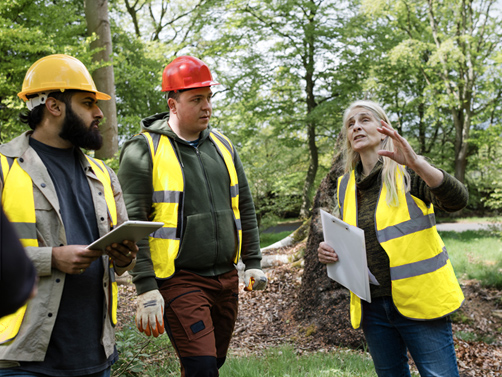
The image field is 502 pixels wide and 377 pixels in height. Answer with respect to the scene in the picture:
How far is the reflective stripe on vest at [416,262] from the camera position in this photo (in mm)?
2551

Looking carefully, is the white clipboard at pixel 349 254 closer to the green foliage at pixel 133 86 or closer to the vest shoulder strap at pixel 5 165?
the vest shoulder strap at pixel 5 165

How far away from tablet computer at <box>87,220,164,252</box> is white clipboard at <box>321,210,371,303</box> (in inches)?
46.7

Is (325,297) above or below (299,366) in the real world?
above

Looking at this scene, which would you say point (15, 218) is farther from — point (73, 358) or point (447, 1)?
point (447, 1)

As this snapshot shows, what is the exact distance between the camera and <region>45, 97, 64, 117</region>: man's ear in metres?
2.37

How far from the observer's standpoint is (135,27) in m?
19.8

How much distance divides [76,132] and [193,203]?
3.10 feet

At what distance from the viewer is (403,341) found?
2783 mm

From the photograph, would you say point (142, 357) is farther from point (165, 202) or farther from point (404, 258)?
point (404, 258)

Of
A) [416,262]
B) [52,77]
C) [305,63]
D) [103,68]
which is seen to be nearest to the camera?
[52,77]

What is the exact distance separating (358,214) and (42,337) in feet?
6.33

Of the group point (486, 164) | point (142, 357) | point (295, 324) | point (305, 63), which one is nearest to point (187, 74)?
point (142, 357)

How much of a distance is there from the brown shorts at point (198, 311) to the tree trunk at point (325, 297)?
10.5 feet

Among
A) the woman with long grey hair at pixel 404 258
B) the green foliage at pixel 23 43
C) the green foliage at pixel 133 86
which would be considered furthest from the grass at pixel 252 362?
the green foliage at pixel 133 86
